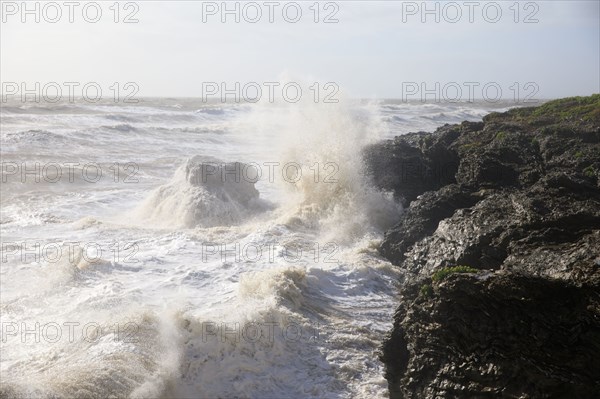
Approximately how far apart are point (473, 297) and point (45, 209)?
13.3 meters

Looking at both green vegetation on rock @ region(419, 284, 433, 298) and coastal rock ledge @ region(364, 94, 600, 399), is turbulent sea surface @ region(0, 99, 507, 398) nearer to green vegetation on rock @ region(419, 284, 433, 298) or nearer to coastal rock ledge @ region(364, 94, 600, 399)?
coastal rock ledge @ region(364, 94, 600, 399)

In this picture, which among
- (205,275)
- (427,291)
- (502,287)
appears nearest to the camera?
(502,287)

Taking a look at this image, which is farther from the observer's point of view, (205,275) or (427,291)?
(205,275)

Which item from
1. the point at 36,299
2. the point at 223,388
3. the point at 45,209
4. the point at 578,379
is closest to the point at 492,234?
the point at 578,379

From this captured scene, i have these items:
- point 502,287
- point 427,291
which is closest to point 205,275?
point 427,291

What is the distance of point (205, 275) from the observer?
10.2 metres

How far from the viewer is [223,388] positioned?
21.9ft

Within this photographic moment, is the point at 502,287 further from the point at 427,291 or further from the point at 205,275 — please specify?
the point at 205,275

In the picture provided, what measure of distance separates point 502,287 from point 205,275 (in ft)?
20.3

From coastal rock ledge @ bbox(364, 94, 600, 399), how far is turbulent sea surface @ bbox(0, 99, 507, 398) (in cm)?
111

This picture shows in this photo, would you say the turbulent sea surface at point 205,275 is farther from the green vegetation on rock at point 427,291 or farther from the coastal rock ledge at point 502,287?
the green vegetation on rock at point 427,291

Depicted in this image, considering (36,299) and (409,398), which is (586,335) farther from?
(36,299)

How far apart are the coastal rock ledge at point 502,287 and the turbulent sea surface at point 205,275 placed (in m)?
1.11

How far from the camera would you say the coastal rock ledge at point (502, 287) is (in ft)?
15.5
